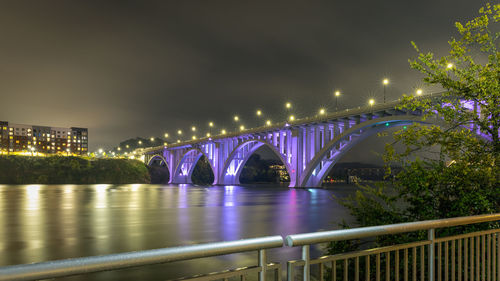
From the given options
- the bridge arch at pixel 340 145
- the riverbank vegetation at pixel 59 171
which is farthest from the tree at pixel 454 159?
the riverbank vegetation at pixel 59 171

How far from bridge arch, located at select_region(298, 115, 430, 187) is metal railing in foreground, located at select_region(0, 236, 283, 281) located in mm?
44698

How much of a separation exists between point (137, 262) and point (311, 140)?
60337 mm

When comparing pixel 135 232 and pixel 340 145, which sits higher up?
pixel 340 145

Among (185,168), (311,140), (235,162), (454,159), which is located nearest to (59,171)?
(185,168)

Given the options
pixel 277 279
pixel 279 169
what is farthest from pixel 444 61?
pixel 279 169

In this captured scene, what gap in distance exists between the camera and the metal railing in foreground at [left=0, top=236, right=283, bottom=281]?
7.15ft

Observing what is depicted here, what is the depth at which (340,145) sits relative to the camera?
191ft

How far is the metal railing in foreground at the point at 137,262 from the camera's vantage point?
2180mm

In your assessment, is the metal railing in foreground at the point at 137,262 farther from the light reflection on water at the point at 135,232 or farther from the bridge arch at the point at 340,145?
the bridge arch at the point at 340,145

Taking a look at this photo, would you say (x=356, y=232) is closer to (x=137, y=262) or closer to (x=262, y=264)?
(x=262, y=264)

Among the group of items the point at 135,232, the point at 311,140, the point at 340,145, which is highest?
the point at 311,140

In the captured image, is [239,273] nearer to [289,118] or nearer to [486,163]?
[486,163]

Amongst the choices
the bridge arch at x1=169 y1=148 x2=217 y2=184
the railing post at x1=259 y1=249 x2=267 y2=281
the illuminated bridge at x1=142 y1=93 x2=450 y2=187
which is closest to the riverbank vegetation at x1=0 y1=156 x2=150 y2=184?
the bridge arch at x1=169 y1=148 x2=217 y2=184

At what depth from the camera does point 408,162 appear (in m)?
9.68
